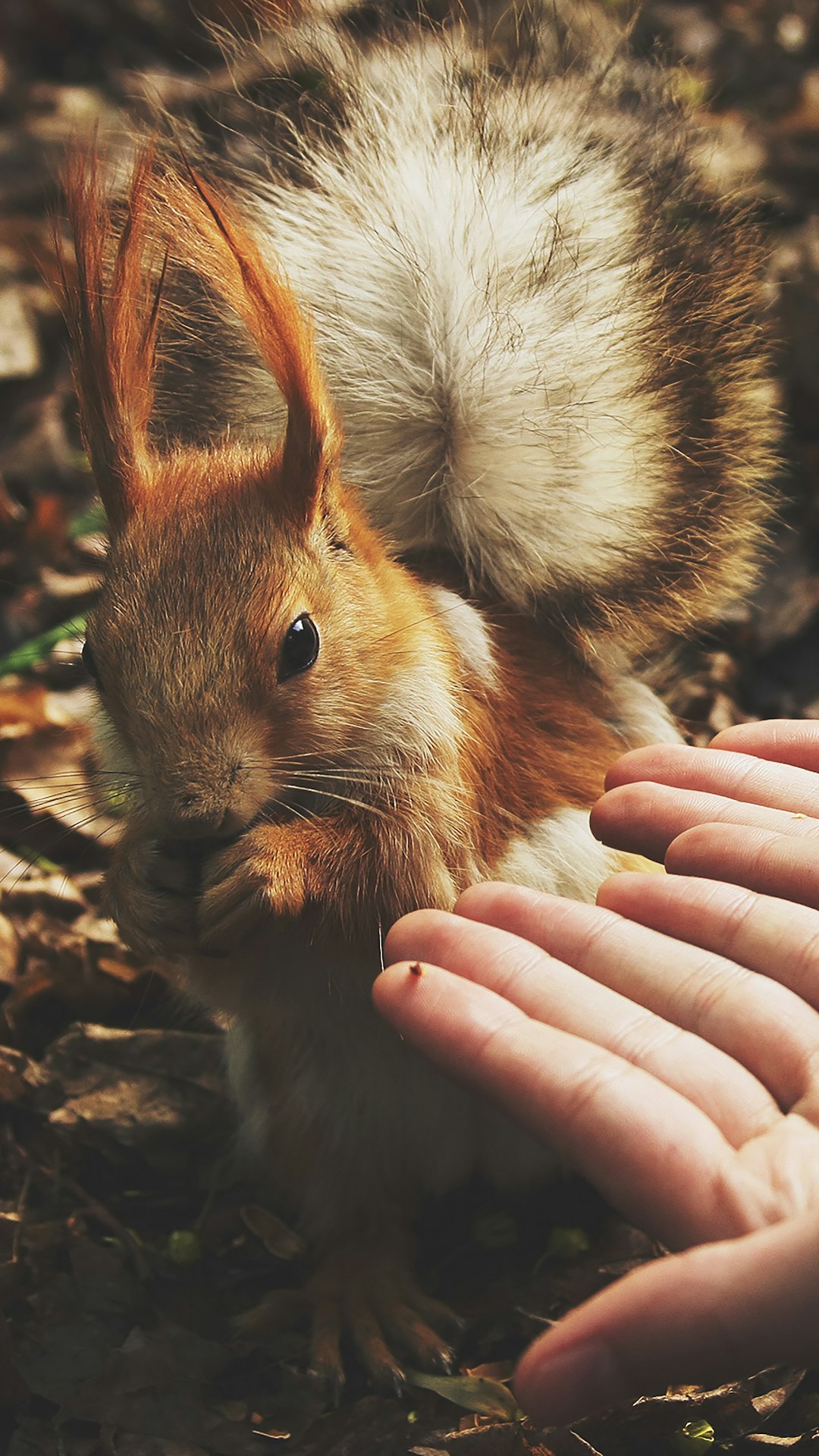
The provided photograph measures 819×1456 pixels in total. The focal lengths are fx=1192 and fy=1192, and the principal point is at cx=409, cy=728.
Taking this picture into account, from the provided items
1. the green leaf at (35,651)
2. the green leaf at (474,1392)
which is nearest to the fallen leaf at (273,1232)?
the green leaf at (474,1392)

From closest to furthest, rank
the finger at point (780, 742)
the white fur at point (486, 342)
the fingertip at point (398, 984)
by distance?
1. the fingertip at point (398, 984)
2. the finger at point (780, 742)
3. the white fur at point (486, 342)

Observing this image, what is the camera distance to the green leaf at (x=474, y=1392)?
1576mm

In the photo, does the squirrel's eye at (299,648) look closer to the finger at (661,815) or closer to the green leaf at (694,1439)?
the finger at (661,815)

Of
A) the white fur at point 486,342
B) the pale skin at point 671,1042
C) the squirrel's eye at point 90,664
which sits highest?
the white fur at point 486,342

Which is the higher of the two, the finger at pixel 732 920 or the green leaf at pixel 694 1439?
the finger at pixel 732 920

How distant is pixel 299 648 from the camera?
4.91ft

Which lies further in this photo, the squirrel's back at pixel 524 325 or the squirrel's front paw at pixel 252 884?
the squirrel's back at pixel 524 325

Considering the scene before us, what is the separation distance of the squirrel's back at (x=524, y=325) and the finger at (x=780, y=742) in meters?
0.29

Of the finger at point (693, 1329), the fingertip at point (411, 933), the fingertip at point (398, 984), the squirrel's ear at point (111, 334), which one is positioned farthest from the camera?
the squirrel's ear at point (111, 334)

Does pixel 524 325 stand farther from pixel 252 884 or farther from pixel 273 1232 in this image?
pixel 273 1232

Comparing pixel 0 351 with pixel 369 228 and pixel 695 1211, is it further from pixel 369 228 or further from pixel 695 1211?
pixel 695 1211

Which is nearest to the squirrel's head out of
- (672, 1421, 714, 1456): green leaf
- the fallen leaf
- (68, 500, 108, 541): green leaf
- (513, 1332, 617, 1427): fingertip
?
(513, 1332, 617, 1427): fingertip

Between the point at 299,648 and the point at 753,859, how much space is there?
609mm

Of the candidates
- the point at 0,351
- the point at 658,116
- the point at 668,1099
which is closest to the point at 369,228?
the point at 658,116
